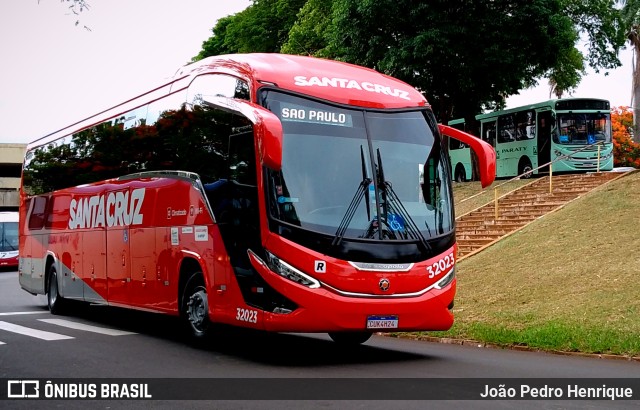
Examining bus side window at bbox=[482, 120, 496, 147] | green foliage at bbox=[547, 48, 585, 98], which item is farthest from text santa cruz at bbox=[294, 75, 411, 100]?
green foliage at bbox=[547, 48, 585, 98]

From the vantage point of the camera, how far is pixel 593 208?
2417 centimetres

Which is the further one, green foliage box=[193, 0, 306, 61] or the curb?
green foliage box=[193, 0, 306, 61]

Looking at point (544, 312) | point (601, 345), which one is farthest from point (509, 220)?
point (601, 345)

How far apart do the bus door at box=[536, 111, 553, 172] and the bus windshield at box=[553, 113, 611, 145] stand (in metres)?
0.42

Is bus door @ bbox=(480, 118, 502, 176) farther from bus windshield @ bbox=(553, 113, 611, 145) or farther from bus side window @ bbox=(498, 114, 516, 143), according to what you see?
bus windshield @ bbox=(553, 113, 611, 145)

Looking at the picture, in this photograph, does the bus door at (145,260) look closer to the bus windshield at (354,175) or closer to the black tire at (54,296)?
the bus windshield at (354,175)

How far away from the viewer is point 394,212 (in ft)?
34.6

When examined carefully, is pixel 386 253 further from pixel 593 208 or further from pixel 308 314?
pixel 593 208

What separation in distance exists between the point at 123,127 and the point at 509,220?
48.1 ft

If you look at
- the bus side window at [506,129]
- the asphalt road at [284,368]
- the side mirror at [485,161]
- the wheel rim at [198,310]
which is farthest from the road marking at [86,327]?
the bus side window at [506,129]

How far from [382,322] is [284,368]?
1.27m

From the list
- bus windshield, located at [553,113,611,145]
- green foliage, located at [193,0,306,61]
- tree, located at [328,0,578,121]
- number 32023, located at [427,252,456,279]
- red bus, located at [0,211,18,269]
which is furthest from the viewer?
green foliage, located at [193,0,306,61]

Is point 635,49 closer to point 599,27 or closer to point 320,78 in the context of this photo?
point 599,27

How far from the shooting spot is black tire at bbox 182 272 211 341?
1172cm
